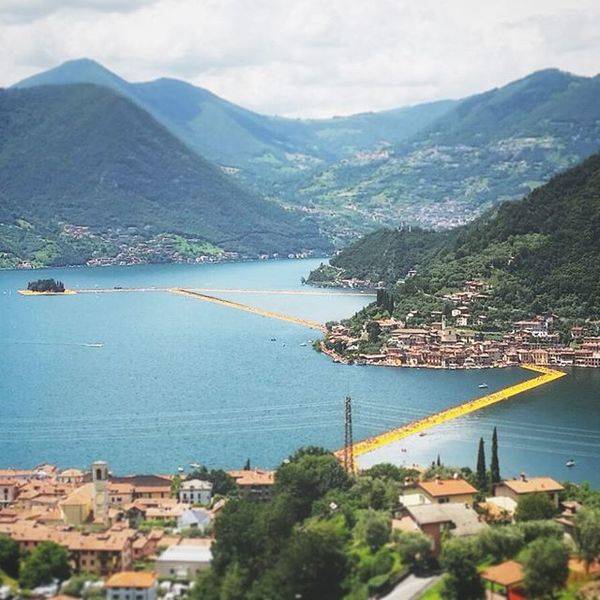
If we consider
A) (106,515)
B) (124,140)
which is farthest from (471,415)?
(124,140)

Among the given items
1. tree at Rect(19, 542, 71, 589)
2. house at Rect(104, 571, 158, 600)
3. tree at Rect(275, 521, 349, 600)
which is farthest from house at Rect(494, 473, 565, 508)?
tree at Rect(19, 542, 71, 589)

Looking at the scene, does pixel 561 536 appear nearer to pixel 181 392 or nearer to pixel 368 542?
pixel 368 542

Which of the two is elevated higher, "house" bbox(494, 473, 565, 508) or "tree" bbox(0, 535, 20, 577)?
"house" bbox(494, 473, 565, 508)

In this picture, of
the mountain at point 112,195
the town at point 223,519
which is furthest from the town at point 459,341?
the mountain at point 112,195

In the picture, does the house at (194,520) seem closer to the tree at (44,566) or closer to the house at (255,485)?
the house at (255,485)

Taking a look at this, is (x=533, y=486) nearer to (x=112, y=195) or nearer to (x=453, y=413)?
(x=453, y=413)

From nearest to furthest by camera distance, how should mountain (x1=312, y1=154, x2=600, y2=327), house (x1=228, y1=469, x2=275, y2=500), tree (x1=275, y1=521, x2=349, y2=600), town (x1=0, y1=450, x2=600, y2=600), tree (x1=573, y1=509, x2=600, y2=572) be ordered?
tree (x1=573, y1=509, x2=600, y2=572)
tree (x1=275, y1=521, x2=349, y2=600)
town (x1=0, y1=450, x2=600, y2=600)
house (x1=228, y1=469, x2=275, y2=500)
mountain (x1=312, y1=154, x2=600, y2=327)

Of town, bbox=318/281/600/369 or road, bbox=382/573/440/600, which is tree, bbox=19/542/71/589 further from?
town, bbox=318/281/600/369

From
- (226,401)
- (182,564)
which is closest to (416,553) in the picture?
(182,564)
